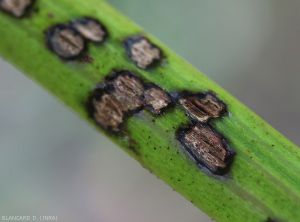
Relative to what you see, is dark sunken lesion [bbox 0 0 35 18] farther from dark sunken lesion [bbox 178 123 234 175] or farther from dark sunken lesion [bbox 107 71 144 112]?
dark sunken lesion [bbox 178 123 234 175]

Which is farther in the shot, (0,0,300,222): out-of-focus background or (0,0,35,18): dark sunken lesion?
Result: (0,0,300,222): out-of-focus background

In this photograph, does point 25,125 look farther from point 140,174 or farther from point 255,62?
point 255,62

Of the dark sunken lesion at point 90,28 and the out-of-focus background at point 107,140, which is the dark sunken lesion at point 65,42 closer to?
the dark sunken lesion at point 90,28

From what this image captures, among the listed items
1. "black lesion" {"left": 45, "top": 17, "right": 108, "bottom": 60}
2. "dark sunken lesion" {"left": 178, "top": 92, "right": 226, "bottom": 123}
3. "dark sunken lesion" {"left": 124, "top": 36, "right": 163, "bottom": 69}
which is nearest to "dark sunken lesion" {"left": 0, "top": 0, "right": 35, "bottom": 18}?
"black lesion" {"left": 45, "top": 17, "right": 108, "bottom": 60}

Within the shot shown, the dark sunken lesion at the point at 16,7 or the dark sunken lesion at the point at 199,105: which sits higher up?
the dark sunken lesion at the point at 199,105

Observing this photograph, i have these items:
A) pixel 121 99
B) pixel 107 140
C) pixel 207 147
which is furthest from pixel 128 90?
pixel 107 140

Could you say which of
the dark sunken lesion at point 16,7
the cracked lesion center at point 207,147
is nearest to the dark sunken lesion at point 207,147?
the cracked lesion center at point 207,147

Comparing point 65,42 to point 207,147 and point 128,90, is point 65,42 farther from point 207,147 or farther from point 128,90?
point 207,147
